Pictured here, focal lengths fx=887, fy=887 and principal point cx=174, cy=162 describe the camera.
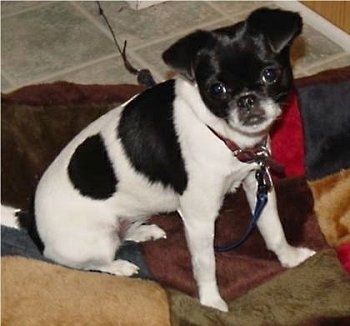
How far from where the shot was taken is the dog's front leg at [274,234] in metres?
2.33

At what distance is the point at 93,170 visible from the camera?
2219 mm

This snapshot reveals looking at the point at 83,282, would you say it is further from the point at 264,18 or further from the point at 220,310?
the point at 264,18

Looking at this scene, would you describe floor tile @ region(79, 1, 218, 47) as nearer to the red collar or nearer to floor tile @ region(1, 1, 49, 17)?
floor tile @ region(1, 1, 49, 17)

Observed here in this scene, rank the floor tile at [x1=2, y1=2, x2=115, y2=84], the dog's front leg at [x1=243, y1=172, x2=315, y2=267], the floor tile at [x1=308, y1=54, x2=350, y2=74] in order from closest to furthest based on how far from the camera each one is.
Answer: the dog's front leg at [x1=243, y1=172, x2=315, y2=267], the floor tile at [x1=308, y1=54, x2=350, y2=74], the floor tile at [x1=2, y1=2, x2=115, y2=84]

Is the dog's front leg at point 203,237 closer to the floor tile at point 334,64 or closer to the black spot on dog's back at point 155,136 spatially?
the black spot on dog's back at point 155,136

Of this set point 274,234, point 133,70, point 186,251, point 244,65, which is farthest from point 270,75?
point 133,70

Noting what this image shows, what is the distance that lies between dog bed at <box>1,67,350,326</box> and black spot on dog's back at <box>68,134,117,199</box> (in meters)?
0.22

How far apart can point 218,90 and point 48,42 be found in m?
1.59

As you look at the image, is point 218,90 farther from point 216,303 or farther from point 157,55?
point 157,55

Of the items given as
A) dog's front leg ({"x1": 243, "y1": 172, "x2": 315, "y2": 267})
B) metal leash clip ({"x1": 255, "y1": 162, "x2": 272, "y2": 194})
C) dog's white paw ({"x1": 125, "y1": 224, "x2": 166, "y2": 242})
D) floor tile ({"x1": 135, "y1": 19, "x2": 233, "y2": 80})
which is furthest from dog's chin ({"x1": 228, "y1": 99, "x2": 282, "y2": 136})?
floor tile ({"x1": 135, "y1": 19, "x2": 233, "y2": 80})

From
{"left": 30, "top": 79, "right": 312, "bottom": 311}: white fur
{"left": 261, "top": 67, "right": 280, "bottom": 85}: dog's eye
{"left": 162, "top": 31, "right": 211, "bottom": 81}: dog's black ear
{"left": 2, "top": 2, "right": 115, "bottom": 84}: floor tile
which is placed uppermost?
{"left": 162, "top": 31, "right": 211, "bottom": 81}: dog's black ear

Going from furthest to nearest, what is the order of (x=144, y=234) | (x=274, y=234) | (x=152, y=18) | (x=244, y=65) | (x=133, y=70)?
(x=152, y=18) → (x=133, y=70) → (x=144, y=234) → (x=274, y=234) → (x=244, y=65)

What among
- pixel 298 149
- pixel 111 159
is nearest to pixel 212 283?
pixel 111 159

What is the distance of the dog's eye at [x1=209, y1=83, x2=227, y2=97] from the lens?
1954mm
